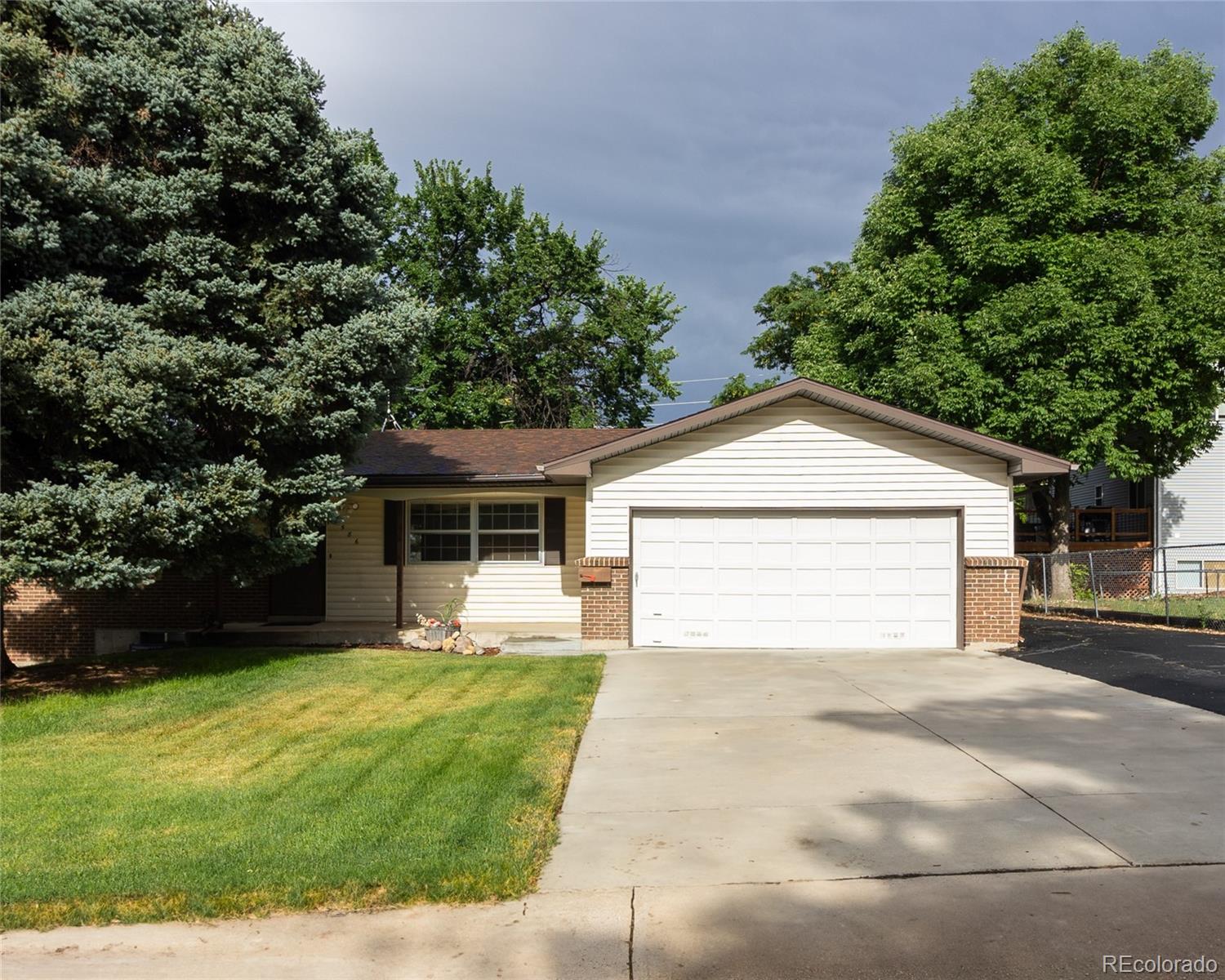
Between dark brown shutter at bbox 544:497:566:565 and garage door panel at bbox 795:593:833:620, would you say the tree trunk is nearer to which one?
garage door panel at bbox 795:593:833:620

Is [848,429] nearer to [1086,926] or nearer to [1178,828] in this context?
[1178,828]

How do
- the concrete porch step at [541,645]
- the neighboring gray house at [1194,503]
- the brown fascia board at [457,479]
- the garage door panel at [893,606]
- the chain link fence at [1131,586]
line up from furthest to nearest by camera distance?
1. the neighboring gray house at [1194,503]
2. the chain link fence at [1131,586]
3. the brown fascia board at [457,479]
4. the garage door panel at [893,606]
5. the concrete porch step at [541,645]

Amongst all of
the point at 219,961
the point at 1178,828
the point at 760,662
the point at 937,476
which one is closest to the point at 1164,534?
the point at 937,476

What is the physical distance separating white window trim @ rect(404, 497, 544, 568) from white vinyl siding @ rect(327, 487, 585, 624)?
4 centimetres

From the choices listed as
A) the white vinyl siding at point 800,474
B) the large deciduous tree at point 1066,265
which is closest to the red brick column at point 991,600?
the white vinyl siding at point 800,474

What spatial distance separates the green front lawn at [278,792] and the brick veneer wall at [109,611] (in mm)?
5064

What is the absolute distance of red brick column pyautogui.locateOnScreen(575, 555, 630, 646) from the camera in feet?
47.6

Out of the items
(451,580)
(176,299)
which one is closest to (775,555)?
(451,580)

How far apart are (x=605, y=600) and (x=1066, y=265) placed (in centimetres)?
1344

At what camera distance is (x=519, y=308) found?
3212 cm

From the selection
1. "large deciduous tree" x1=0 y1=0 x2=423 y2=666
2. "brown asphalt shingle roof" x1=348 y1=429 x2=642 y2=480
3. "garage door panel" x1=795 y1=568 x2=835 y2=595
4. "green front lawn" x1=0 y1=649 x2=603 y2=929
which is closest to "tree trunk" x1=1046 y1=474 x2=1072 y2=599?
"garage door panel" x1=795 y1=568 x2=835 y2=595

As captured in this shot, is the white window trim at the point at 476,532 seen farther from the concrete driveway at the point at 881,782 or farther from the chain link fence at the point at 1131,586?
the chain link fence at the point at 1131,586

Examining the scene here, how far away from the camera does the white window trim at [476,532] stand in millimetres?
17062

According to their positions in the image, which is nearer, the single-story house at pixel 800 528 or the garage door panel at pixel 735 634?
the single-story house at pixel 800 528
